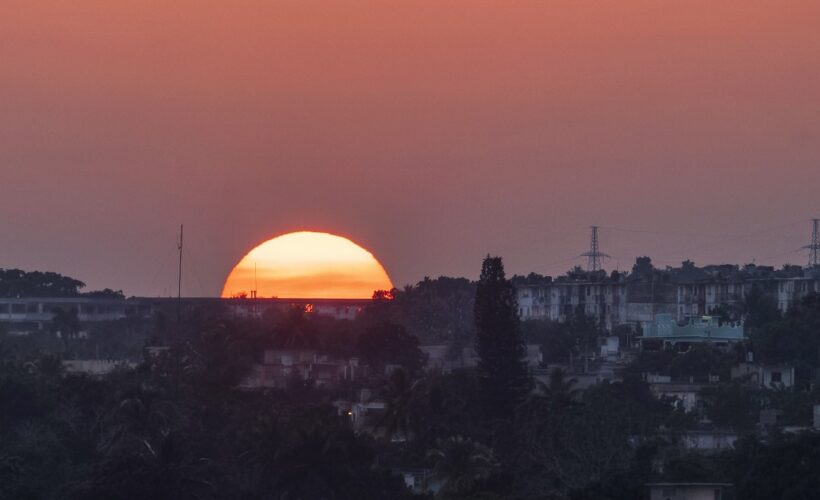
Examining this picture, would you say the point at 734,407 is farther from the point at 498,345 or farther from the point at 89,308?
the point at 89,308

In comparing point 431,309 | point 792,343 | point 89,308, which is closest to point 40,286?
point 89,308

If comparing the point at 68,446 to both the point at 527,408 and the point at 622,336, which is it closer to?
the point at 527,408

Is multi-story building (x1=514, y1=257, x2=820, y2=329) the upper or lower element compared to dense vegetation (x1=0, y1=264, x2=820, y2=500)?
upper

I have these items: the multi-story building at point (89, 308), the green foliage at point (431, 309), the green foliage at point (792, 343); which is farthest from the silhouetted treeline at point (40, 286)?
the green foliage at point (792, 343)

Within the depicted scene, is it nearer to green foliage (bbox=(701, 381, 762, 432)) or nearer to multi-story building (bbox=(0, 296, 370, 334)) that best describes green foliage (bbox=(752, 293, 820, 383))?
green foliage (bbox=(701, 381, 762, 432))

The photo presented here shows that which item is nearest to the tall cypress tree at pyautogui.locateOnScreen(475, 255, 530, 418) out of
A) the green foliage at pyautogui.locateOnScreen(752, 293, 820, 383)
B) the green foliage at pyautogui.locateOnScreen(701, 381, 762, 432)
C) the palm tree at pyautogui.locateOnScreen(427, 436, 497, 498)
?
the green foliage at pyautogui.locateOnScreen(701, 381, 762, 432)

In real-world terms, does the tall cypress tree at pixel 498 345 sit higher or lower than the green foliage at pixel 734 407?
higher

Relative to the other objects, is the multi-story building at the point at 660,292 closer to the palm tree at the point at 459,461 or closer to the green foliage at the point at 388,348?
the green foliage at the point at 388,348
